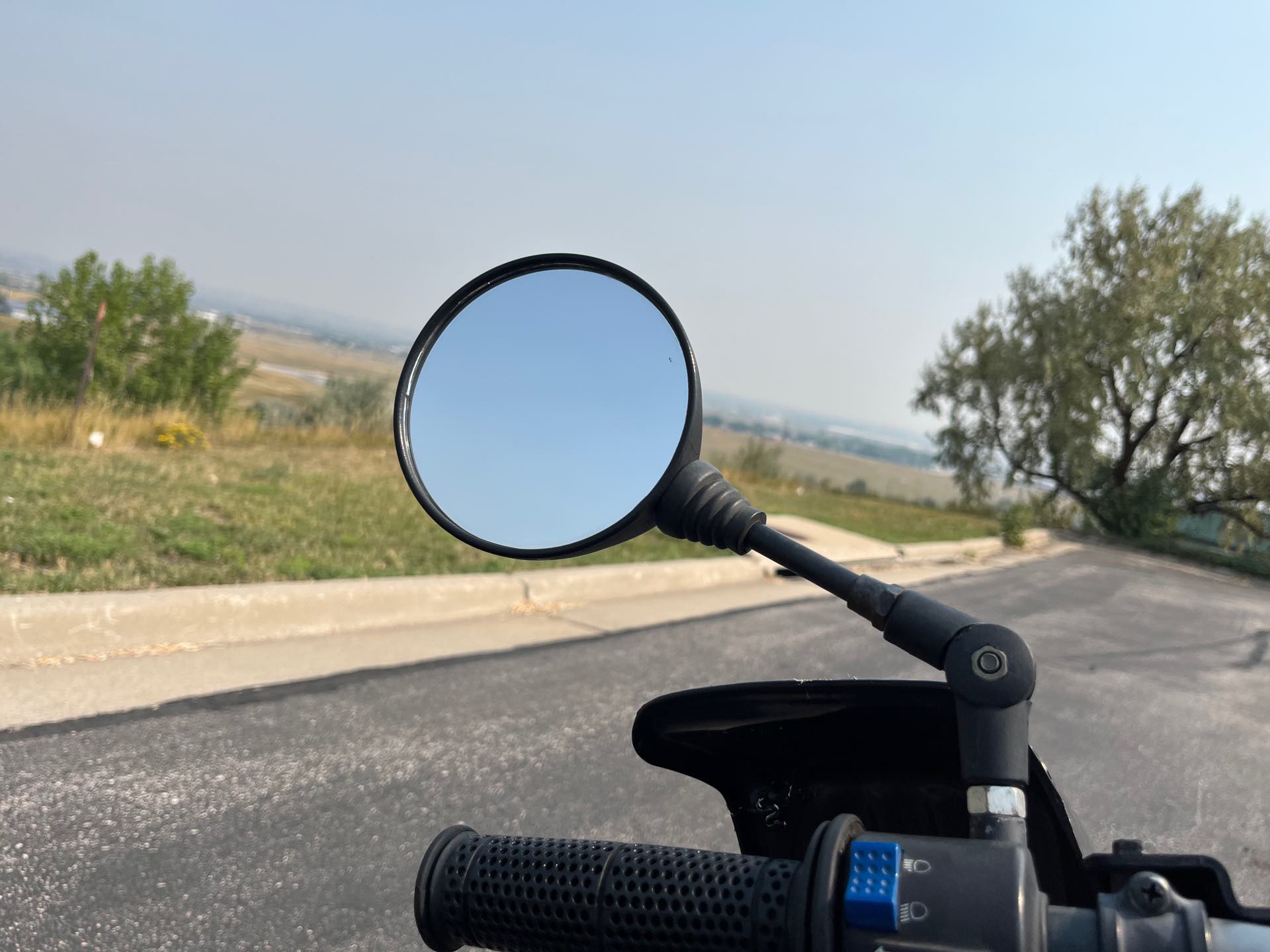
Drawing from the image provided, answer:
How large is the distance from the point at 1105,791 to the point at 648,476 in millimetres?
4370

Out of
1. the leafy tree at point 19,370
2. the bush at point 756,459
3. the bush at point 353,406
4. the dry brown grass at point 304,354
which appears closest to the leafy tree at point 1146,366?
the bush at point 756,459

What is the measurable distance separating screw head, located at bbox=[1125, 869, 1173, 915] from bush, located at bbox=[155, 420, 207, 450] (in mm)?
12928

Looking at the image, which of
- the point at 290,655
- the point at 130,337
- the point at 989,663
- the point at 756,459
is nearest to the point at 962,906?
the point at 989,663

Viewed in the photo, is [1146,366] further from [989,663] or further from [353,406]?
[989,663]

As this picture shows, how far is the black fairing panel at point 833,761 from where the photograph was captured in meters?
1.32

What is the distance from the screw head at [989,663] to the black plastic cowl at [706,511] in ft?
0.85

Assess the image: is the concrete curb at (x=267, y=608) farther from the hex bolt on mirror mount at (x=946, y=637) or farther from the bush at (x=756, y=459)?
the bush at (x=756, y=459)

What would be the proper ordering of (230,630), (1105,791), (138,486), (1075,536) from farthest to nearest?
(1075,536), (138,486), (230,630), (1105,791)

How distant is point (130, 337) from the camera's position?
1552 centimetres

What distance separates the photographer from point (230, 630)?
5.49 metres

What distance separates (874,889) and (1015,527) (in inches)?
726

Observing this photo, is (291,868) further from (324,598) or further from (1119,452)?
(1119,452)

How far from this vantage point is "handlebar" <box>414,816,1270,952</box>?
2.77ft

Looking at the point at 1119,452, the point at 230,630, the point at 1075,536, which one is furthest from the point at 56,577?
the point at 1119,452
